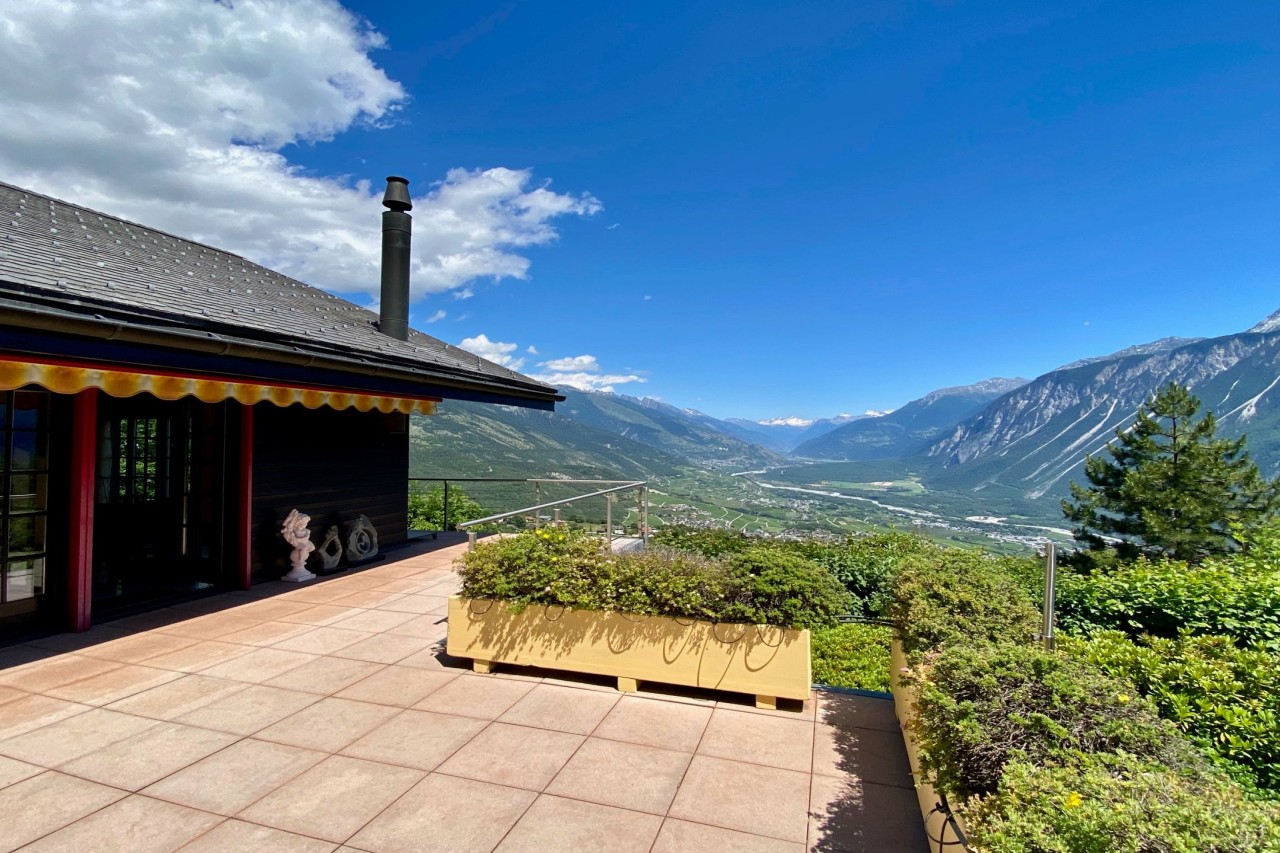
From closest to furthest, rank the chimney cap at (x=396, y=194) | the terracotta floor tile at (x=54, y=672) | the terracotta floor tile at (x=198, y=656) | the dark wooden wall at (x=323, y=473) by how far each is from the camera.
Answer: the terracotta floor tile at (x=54, y=672) < the terracotta floor tile at (x=198, y=656) < the dark wooden wall at (x=323, y=473) < the chimney cap at (x=396, y=194)

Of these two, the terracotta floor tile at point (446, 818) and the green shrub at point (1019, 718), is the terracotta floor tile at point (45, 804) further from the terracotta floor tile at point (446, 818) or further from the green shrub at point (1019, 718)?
the green shrub at point (1019, 718)

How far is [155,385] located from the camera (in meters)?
4.51

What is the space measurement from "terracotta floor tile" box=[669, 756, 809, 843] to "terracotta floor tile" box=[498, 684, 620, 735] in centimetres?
78

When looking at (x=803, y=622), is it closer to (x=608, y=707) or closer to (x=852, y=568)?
(x=608, y=707)

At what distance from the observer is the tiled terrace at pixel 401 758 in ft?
8.28

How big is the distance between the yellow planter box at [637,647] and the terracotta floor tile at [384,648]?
1.88ft

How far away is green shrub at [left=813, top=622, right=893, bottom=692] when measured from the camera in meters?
5.32

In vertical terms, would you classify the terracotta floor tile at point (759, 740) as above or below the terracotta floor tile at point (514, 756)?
below

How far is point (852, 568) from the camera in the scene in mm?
8234

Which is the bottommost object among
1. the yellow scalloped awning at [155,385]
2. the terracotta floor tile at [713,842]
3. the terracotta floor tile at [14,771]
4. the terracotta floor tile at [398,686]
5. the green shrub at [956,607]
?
the terracotta floor tile at [398,686]

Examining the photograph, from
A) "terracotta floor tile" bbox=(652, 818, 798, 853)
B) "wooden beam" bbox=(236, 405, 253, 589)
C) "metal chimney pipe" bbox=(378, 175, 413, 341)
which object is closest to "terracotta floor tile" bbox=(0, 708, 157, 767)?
"terracotta floor tile" bbox=(652, 818, 798, 853)

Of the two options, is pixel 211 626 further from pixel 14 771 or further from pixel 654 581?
pixel 654 581

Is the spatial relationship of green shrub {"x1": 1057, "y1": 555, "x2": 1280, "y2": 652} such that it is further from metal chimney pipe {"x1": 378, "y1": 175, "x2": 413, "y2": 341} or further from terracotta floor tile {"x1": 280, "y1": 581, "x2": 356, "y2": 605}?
metal chimney pipe {"x1": 378, "y1": 175, "x2": 413, "y2": 341}

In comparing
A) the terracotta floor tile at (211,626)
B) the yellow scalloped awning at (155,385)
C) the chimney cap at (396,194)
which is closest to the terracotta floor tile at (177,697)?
the terracotta floor tile at (211,626)
